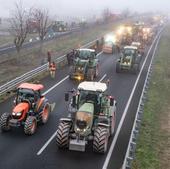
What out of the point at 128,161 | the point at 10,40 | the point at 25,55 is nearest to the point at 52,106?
the point at 128,161

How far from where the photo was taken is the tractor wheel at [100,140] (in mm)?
15883

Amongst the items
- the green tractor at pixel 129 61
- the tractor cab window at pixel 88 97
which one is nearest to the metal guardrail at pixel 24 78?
the green tractor at pixel 129 61

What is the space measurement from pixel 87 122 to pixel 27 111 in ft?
12.5

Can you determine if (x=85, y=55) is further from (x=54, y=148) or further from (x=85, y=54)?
(x=54, y=148)

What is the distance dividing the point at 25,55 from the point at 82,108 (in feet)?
93.9

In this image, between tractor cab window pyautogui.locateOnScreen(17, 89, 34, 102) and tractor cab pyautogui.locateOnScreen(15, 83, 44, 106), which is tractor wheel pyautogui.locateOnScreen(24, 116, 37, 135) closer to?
tractor cab pyautogui.locateOnScreen(15, 83, 44, 106)

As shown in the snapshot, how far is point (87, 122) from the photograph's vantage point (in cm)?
1608

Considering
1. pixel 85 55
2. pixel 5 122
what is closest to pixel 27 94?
pixel 5 122

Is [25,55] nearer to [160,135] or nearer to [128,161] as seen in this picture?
[160,135]

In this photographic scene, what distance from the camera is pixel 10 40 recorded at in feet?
190

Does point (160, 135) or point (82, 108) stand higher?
point (82, 108)

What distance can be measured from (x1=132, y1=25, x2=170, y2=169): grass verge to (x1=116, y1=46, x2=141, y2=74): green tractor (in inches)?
83.4

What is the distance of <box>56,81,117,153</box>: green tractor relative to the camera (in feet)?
52.3

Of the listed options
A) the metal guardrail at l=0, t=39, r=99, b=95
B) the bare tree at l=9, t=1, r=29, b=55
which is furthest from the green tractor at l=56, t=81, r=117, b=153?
the bare tree at l=9, t=1, r=29, b=55
